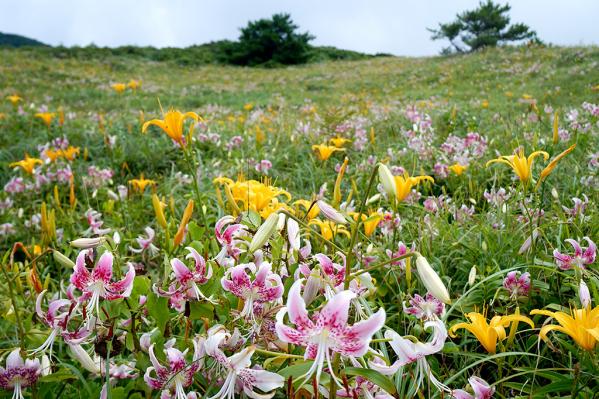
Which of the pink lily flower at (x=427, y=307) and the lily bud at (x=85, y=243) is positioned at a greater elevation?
the lily bud at (x=85, y=243)

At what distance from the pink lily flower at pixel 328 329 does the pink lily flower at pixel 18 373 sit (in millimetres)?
691

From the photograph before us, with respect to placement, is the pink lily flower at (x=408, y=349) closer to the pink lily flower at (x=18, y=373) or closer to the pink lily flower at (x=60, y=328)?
the pink lily flower at (x=60, y=328)

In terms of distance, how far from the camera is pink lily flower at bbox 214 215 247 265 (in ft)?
3.72

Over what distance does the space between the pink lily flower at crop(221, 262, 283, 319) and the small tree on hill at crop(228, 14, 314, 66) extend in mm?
27357

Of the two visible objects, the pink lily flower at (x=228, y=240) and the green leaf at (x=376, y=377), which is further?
the pink lily flower at (x=228, y=240)

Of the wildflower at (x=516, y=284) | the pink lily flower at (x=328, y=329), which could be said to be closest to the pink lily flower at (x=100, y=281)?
the pink lily flower at (x=328, y=329)

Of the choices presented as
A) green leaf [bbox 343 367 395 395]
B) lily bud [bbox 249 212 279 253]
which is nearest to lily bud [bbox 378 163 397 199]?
lily bud [bbox 249 212 279 253]

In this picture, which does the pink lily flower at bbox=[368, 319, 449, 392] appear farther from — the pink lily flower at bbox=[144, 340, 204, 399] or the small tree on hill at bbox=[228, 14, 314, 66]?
the small tree on hill at bbox=[228, 14, 314, 66]

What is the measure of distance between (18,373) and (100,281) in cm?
33

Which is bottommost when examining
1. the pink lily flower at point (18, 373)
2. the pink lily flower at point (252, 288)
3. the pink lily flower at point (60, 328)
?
the pink lily flower at point (18, 373)

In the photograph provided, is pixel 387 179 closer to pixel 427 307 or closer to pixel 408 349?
pixel 408 349

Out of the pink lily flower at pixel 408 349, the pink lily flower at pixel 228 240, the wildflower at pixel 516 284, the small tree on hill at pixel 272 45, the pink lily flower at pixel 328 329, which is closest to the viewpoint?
the pink lily flower at pixel 328 329

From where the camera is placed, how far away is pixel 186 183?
11.8ft

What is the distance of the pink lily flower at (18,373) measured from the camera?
1058 mm
